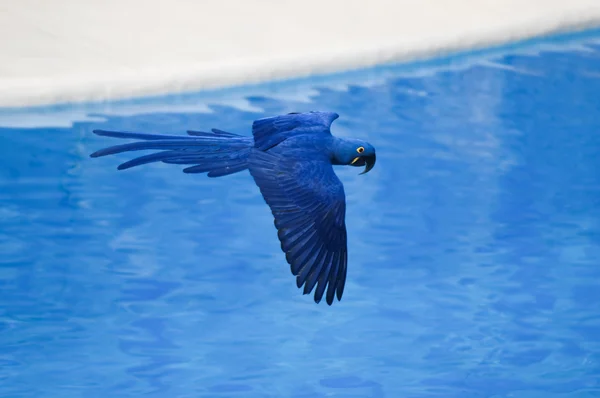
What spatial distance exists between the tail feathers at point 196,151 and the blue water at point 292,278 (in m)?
0.97

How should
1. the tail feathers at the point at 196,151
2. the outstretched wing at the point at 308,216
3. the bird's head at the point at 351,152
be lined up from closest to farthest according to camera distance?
the outstretched wing at the point at 308,216 < the tail feathers at the point at 196,151 < the bird's head at the point at 351,152

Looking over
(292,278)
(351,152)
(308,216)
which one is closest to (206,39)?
(292,278)

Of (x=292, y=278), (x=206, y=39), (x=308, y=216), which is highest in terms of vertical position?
(x=206, y=39)

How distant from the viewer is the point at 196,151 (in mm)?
3170

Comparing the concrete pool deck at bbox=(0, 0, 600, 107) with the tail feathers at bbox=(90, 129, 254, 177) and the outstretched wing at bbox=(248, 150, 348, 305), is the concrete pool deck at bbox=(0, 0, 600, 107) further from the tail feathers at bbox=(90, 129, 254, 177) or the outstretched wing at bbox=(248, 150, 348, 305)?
the outstretched wing at bbox=(248, 150, 348, 305)

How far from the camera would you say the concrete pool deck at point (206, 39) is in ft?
19.4

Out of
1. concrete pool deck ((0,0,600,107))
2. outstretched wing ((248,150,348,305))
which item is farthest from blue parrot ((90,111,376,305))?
concrete pool deck ((0,0,600,107))

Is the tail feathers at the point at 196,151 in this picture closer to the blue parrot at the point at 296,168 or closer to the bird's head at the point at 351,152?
the blue parrot at the point at 296,168

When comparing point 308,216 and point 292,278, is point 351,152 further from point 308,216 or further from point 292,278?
point 292,278

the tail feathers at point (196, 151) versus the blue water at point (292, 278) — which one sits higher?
the tail feathers at point (196, 151)

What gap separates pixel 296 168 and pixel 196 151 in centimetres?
30

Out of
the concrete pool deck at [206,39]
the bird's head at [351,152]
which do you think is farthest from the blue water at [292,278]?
the bird's head at [351,152]

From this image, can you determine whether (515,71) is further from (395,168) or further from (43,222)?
(43,222)

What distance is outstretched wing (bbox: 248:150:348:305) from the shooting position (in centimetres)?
277
